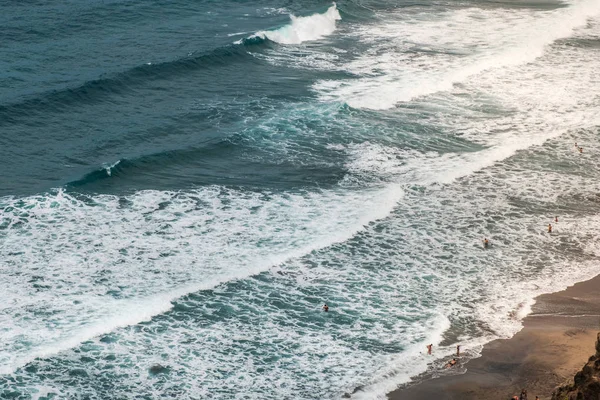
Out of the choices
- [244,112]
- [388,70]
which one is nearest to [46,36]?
[244,112]

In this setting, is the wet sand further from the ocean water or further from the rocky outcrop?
the rocky outcrop

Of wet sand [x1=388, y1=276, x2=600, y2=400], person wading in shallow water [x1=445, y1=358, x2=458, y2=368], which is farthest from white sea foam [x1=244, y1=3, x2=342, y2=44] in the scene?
person wading in shallow water [x1=445, y1=358, x2=458, y2=368]

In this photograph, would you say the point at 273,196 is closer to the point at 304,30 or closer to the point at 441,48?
the point at 441,48

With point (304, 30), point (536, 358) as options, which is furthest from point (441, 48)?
point (536, 358)

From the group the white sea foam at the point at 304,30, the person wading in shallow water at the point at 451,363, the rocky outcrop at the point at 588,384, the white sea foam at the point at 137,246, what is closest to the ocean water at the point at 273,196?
the white sea foam at the point at 137,246

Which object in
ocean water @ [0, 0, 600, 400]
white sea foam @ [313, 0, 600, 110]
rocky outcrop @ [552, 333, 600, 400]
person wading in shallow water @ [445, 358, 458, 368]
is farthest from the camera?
white sea foam @ [313, 0, 600, 110]

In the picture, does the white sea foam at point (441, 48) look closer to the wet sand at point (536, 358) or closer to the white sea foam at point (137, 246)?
the white sea foam at point (137, 246)

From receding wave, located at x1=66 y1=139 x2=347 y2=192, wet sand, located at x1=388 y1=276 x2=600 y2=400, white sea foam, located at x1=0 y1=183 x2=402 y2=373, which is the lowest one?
wet sand, located at x1=388 y1=276 x2=600 y2=400
